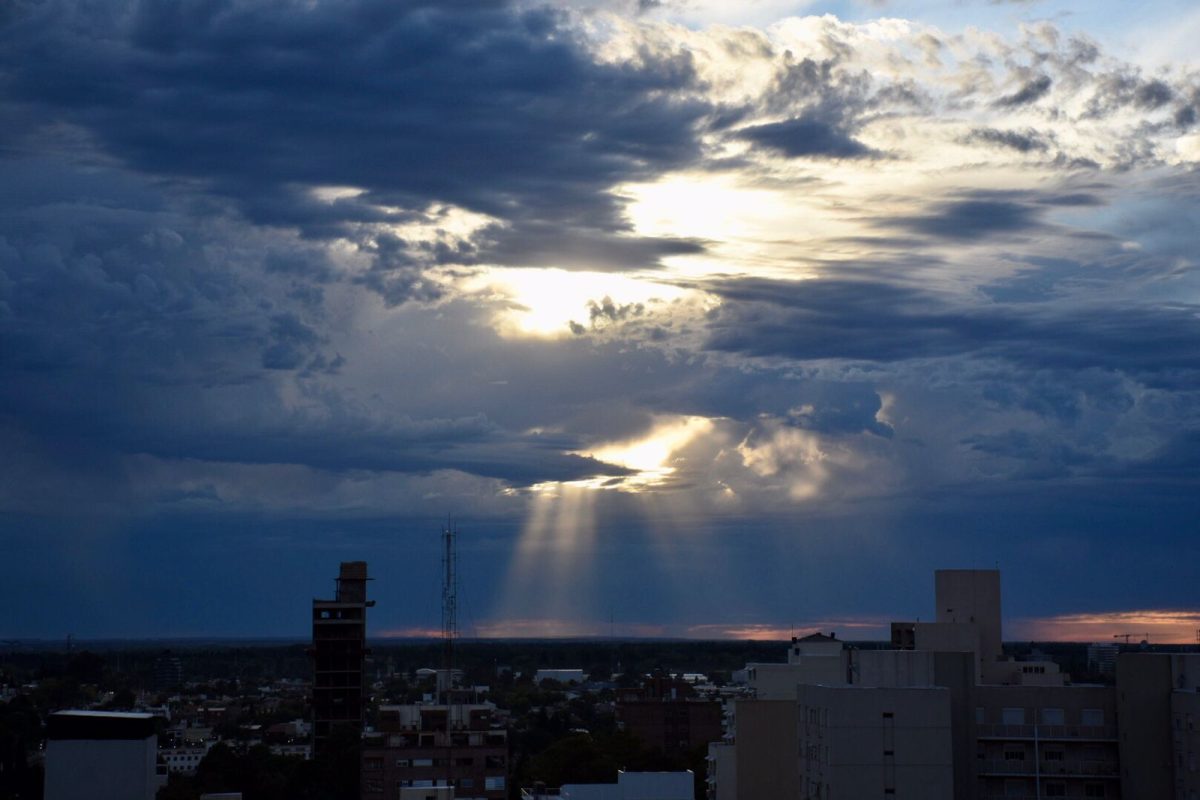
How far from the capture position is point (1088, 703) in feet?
239

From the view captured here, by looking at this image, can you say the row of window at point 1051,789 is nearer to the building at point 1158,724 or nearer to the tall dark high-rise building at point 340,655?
the building at point 1158,724

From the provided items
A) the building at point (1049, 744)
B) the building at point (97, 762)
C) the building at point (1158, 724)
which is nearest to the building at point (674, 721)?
the building at point (97, 762)

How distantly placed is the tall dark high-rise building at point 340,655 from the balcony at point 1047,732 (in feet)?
283

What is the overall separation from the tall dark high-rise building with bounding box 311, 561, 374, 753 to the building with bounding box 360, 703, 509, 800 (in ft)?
95.5

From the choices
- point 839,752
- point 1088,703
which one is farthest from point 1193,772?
point 839,752

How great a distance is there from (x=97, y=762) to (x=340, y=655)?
68.5m

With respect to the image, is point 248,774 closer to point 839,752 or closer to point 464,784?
point 464,784

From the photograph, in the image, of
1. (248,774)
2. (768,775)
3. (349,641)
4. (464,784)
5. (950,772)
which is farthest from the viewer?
(349,641)

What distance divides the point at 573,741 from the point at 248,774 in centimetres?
3093

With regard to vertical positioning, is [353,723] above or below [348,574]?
below

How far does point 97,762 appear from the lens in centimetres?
7888

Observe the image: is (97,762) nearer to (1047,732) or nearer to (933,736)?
(933,736)

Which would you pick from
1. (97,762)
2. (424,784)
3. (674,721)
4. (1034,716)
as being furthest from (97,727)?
(674,721)

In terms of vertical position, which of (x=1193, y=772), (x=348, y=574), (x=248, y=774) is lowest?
(x=248, y=774)
